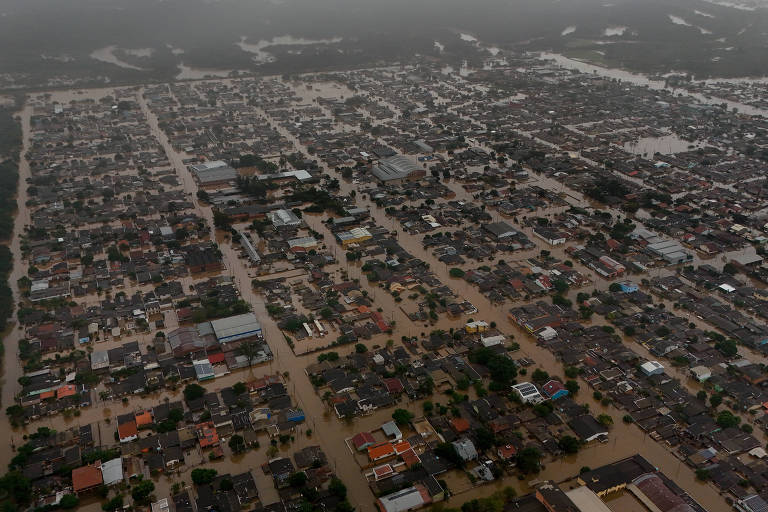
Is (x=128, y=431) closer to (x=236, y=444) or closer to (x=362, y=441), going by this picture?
(x=236, y=444)

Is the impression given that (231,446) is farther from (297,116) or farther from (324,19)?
(324,19)

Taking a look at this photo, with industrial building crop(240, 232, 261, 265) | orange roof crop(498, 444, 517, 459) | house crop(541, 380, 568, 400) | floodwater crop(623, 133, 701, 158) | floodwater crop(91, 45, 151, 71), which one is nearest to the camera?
orange roof crop(498, 444, 517, 459)

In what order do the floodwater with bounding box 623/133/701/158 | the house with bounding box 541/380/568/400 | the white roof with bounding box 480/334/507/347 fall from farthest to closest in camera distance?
the floodwater with bounding box 623/133/701/158
the white roof with bounding box 480/334/507/347
the house with bounding box 541/380/568/400

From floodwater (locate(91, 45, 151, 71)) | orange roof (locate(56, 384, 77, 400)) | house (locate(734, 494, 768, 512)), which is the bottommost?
house (locate(734, 494, 768, 512))

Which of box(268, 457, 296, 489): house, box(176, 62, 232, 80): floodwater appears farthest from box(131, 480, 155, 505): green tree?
box(176, 62, 232, 80): floodwater

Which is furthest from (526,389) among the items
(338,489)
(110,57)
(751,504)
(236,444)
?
(110,57)

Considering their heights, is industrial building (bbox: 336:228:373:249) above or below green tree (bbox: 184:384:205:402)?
above

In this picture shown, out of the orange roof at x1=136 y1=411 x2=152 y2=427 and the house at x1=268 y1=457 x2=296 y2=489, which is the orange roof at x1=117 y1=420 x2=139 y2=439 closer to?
the orange roof at x1=136 y1=411 x2=152 y2=427
